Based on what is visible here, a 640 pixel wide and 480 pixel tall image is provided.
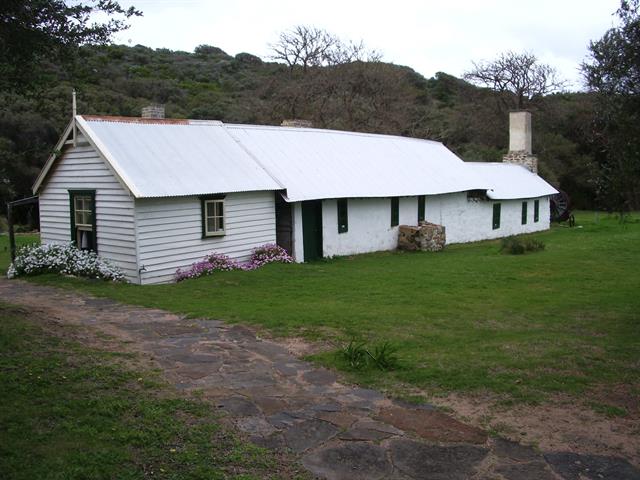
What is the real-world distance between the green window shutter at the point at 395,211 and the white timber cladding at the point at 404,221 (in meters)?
0.14

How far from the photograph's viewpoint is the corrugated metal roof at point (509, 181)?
29.6 meters

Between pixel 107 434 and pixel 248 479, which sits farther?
pixel 107 434

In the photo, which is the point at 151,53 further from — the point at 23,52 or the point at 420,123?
the point at 23,52

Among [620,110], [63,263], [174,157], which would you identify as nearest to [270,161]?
[174,157]

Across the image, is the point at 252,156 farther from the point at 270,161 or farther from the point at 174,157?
the point at 174,157

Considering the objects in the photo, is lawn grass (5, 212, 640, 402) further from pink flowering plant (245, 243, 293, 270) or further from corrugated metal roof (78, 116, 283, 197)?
corrugated metal roof (78, 116, 283, 197)

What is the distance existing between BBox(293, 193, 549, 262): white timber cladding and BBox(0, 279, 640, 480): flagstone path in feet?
36.5

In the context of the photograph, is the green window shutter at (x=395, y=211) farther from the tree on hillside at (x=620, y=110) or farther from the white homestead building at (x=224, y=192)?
the tree on hillside at (x=620, y=110)

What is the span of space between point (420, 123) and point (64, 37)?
41.9 meters

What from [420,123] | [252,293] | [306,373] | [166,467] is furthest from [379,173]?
[420,123]

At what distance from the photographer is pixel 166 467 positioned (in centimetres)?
502

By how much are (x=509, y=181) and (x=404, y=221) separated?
32.0 feet

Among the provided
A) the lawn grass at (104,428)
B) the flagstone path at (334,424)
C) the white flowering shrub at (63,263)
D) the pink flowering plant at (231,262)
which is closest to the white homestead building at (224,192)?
the pink flowering plant at (231,262)

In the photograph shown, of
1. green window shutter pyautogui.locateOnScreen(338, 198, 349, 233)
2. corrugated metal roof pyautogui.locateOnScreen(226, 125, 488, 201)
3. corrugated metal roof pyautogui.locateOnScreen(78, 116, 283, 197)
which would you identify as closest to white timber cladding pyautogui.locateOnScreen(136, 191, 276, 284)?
corrugated metal roof pyautogui.locateOnScreen(78, 116, 283, 197)
